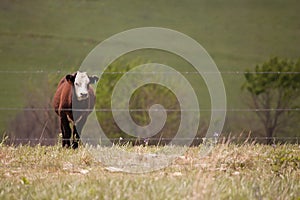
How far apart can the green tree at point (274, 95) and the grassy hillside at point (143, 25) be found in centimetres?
700

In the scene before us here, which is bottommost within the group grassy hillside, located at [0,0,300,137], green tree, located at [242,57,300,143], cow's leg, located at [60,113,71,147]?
green tree, located at [242,57,300,143]

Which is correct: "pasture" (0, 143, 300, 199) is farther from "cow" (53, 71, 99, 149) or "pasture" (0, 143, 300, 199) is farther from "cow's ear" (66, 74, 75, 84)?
"cow's ear" (66, 74, 75, 84)

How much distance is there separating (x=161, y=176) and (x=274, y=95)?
44.8 metres

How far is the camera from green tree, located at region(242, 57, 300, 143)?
4697 cm

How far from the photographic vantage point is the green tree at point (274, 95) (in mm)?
46969

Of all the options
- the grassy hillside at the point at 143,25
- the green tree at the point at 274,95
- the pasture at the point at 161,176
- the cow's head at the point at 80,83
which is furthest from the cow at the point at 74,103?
the grassy hillside at the point at 143,25

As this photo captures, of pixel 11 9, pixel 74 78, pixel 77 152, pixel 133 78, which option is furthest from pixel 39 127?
pixel 77 152

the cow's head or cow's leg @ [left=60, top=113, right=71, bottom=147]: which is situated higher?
the cow's head

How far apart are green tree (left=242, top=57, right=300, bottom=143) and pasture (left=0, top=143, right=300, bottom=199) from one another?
121 ft

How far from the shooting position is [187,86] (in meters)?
A: 49.5

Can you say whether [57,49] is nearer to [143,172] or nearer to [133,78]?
[133,78]

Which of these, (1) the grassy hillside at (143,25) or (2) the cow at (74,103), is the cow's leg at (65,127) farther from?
(1) the grassy hillside at (143,25)

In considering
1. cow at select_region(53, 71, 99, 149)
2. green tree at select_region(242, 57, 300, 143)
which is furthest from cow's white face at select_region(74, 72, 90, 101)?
green tree at select_region(242, 57, 300, 143)

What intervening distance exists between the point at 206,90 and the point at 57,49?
18.7 metres
